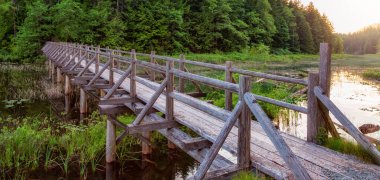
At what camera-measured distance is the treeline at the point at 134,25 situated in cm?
3444

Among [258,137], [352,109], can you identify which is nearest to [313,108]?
[258,137]

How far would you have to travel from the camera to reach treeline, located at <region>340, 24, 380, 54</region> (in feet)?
384

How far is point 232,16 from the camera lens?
51406mm

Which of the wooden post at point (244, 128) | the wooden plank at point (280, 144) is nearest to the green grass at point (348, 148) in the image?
the wooden post at point (244, 128)

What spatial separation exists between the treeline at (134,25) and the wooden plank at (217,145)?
32.7 metres

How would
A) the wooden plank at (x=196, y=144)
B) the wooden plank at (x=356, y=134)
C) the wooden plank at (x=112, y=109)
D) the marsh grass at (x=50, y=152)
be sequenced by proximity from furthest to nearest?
the wooden plank at (x=112, y=109) < the marsh grass at (x=50, y=152) < the wooden plank at (x=196, y=144) < the wooden plank at (x=356, y=134)

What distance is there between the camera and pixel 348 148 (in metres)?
4.54

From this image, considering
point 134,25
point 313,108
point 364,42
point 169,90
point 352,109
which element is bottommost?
point 352,109

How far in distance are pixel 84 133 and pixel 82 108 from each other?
5140mm

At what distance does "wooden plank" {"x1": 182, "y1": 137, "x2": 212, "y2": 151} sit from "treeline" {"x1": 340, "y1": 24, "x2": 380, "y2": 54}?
121 m

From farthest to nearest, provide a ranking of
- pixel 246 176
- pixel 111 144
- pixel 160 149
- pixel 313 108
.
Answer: pixel 160 149 < pixel 111 144 < pixel 313 108 < pixel 246 176

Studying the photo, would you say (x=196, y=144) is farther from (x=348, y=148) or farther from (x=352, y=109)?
(x=352, y=109)

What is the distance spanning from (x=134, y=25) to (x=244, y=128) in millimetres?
36705

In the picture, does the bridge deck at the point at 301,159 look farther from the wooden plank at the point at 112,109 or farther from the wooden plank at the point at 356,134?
the wooden plank at the point at 112,109
